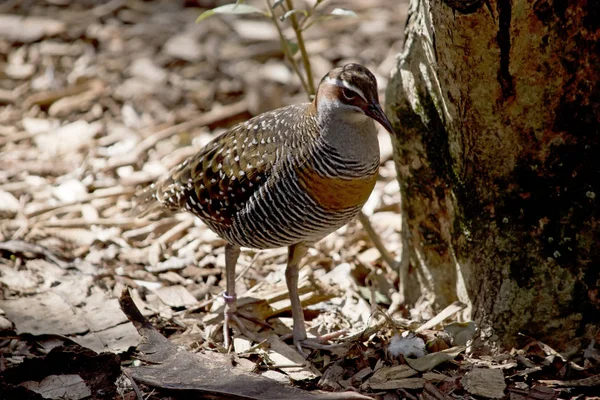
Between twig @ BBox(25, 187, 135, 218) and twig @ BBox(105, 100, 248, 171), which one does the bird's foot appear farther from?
twig @ BBox(105, 100, 248, 171)

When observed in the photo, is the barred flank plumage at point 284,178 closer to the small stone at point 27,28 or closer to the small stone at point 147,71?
the small stone at point 147,71

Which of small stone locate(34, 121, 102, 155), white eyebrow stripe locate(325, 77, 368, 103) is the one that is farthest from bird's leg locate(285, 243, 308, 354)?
small stone locate(34, 121, 102, 155)

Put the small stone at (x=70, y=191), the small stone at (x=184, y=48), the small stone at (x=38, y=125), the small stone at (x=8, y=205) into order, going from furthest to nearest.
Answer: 1. the small stone at (x=184, y=48)
2. the small stone at (x=38, y=125)
3. the small stone at (x=70, y=191)
4. the small stone at (x=8, y=205)

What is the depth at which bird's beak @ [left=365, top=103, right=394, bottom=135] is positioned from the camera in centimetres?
399

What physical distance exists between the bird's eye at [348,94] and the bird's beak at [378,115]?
0.12 meters

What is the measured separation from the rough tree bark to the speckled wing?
28.4 inches

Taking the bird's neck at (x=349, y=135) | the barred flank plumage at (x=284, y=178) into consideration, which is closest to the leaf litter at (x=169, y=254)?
the barred flank plumage at (x=284, y=178)

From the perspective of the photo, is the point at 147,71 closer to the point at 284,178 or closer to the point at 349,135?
the point at 284,178

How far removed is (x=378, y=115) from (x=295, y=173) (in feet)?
1.96

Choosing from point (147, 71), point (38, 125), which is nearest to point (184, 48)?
point (147, 71)

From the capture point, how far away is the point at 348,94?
416cm

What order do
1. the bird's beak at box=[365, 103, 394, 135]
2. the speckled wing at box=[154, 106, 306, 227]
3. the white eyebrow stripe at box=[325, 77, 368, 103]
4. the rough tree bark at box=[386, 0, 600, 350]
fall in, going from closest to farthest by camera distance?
the rough tree bark at box=[386, 0, 600, 350], the bird's beak at box=[365, 103, 394, 135], the white eyebrow stripe at box=[325, 77, 368, 103], the speckled wing at box=[154, 106, 306, 227]

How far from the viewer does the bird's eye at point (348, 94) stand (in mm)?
4133

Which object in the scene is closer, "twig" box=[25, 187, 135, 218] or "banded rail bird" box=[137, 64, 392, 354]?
"banded rail bird" box=[137, 64, 392, 354]
